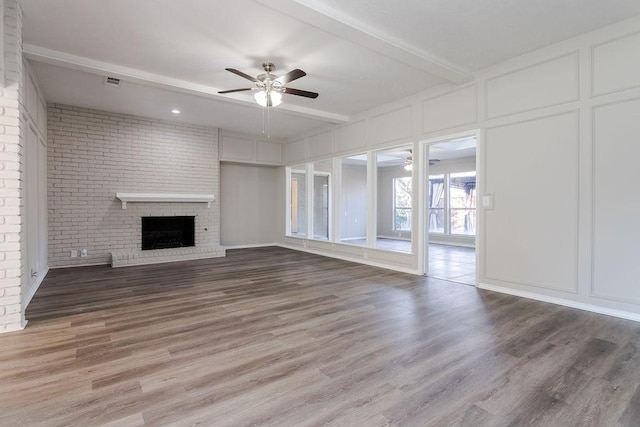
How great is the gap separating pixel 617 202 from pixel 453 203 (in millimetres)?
7059

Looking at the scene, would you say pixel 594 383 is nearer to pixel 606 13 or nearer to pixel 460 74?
pixel 606 13

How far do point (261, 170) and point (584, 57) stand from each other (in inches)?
287

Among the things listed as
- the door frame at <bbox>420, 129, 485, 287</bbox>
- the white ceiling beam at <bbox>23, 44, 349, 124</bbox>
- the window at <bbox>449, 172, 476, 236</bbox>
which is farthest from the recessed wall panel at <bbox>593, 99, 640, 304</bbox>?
the window at <bbox>449, 172, 476, 236</bbox>

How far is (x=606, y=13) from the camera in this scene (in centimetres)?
313

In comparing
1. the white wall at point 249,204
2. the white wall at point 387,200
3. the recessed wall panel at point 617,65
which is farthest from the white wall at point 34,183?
the white wall at point 387,200

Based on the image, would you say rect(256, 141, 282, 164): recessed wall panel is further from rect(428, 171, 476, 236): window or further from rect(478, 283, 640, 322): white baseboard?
rect(478, 283, 640, 322): white baseboard

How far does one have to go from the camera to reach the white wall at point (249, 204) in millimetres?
8594

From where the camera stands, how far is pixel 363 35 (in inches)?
131

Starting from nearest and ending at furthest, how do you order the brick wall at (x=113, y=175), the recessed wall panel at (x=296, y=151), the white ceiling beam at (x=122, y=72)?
1. the white ceiling beam at (x=122, y=72)
2. the brick wall at (x=113, y=175)
3. the recessed wall panel at (x=296, y=151)

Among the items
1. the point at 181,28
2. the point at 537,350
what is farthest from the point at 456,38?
the point at 537,350

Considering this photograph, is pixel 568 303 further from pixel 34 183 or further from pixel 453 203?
pixel 34 183

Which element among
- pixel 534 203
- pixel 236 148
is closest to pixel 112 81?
pixel 236 148

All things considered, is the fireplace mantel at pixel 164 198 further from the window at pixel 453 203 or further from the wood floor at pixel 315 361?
the window at pixel 453 203

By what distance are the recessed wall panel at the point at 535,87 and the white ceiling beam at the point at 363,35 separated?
475mm
